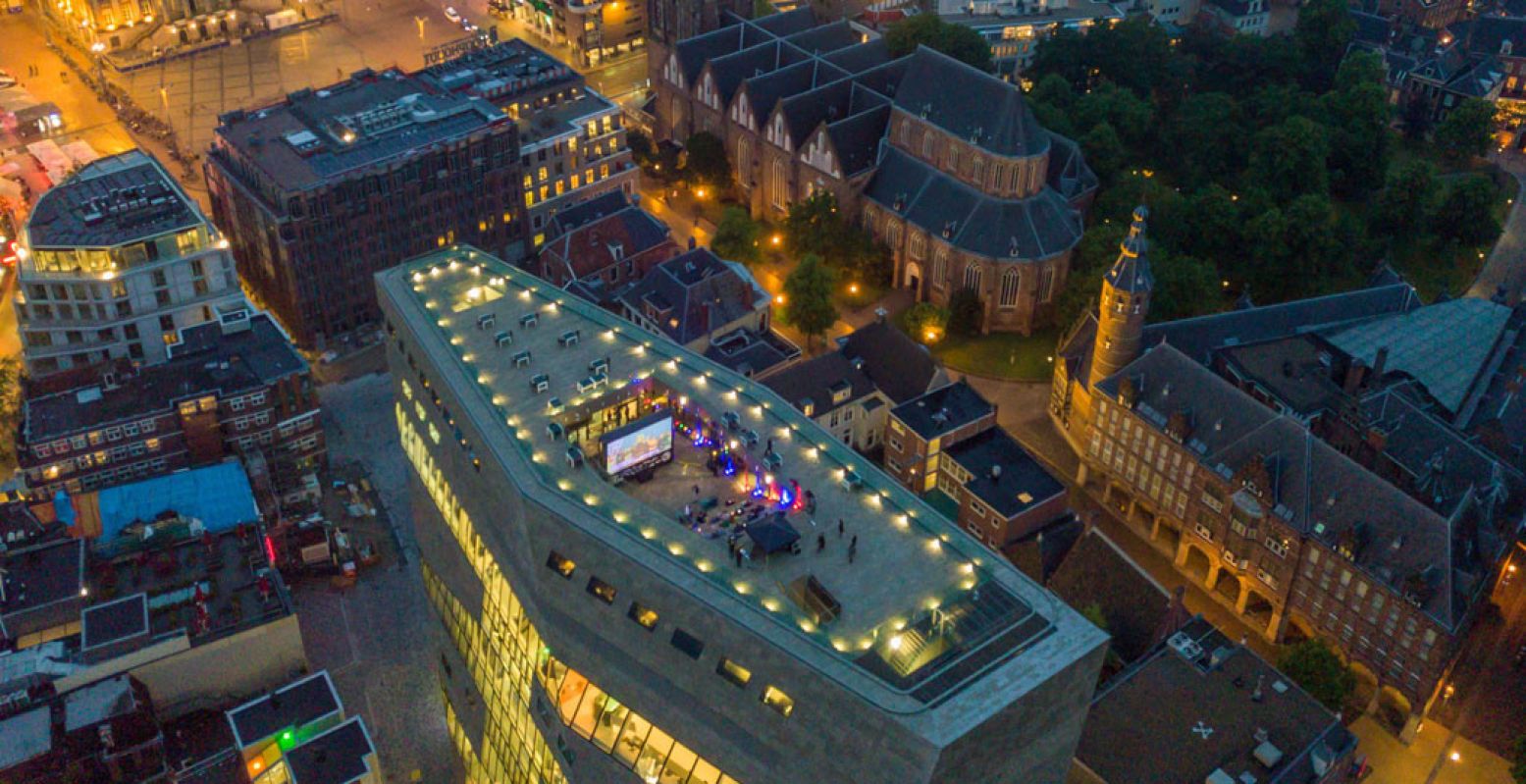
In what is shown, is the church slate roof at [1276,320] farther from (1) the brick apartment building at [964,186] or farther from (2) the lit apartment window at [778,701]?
(2) the lit apartment window at [778,701]

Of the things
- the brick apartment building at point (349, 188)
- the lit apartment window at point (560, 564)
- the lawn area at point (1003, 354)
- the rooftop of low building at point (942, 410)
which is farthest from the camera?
the lawn area at point (1003, 354)

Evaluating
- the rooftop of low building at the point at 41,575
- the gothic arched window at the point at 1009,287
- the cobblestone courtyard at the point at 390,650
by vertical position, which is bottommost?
the cobblestone courtyard at the point at 390,650

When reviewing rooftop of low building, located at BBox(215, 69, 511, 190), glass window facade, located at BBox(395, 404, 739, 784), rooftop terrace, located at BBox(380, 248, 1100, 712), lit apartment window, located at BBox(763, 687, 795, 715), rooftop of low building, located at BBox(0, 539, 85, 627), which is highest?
rooftop terrace, located at BBox(380, 248, 1100, 712)

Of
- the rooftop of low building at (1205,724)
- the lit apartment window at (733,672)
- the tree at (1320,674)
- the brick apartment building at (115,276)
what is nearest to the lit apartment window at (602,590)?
the lit apartment window at (733,672)

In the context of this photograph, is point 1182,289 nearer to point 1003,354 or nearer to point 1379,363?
point 1003,354

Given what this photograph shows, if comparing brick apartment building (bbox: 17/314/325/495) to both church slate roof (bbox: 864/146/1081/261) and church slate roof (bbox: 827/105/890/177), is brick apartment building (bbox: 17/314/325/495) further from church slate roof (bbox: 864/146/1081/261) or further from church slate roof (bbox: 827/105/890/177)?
church slate roof (bbox: 864/146/1081/261)

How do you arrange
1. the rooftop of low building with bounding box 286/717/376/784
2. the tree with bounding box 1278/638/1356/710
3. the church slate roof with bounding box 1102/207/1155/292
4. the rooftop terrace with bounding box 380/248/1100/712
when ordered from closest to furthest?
the rooftop terrace with bounding box 380/248/1100/712 < the rooftop of low building with bounding box 286/717/376/784 < the tree with bounding box 1278/638/1356/710 < the church slate roof with bounding box 1102/207/1155/292

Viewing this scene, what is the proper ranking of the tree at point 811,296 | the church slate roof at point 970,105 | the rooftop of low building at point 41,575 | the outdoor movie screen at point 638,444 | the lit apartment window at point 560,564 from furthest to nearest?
the church slate roof at point 970,105, the tree at point 811,296, the rooftop of low building at point 41,575, the outdoor movie screen at point 638,444, the lit apartment window at point 560,564

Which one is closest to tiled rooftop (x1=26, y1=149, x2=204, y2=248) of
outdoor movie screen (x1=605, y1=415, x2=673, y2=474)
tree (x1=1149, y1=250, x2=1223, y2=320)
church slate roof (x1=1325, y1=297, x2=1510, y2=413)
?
outdoor movie screen (x1=605, y1=415, x2=673, y2=474)
